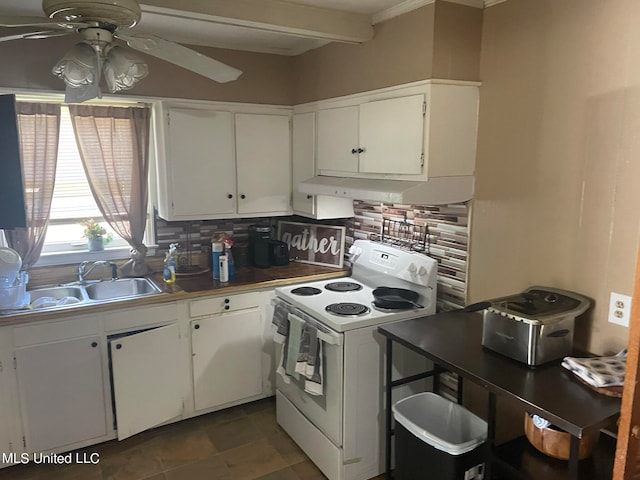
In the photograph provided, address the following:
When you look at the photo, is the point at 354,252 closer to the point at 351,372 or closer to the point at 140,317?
the point at 351,372

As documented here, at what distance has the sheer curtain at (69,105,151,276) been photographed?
305cm

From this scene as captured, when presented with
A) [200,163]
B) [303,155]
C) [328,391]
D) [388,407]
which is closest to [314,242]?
[303,155]

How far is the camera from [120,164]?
3170 millimetres

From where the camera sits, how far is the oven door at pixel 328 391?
2367 millimetres

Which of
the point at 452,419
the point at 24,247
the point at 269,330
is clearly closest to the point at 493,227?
the point at 452,419

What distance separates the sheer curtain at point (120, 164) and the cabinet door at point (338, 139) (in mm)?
1149

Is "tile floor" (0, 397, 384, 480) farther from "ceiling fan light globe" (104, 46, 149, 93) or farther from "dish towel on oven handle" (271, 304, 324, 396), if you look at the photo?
"ceiling fan light globe" (104, 46, 149, 93)

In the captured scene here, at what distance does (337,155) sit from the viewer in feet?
9.73

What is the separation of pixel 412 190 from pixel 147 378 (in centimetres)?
180

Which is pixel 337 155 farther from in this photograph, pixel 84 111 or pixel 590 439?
pixel 590 439

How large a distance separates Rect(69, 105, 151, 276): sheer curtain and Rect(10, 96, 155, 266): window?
0.08 m

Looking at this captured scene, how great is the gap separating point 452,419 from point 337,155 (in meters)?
1.60

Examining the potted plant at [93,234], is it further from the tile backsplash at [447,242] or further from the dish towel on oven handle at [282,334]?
the tile backsplash at [447,242]

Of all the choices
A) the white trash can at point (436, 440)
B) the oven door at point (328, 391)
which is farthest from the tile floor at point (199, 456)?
the white trash can at point (436, 440)
